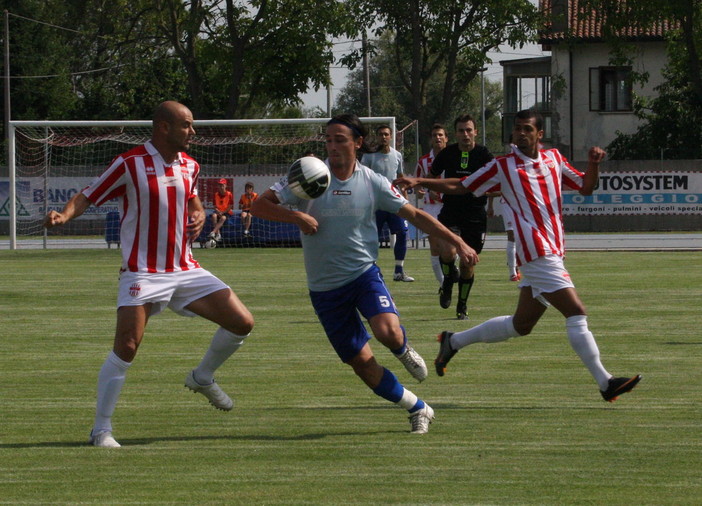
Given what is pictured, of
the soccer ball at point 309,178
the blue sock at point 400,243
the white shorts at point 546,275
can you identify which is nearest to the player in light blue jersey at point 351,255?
the soccer ball at point 309,178

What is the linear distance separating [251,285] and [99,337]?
259 inches

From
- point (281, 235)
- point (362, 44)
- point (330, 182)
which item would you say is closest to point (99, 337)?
point (330, 182)

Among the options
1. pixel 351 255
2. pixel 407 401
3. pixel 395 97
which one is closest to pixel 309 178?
pixel 351 255

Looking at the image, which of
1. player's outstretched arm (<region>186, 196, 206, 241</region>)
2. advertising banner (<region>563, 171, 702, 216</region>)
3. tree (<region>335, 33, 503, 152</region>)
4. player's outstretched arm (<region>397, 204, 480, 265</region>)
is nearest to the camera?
player's outstretched arm (<region>397, 204, 480, 265</region>)

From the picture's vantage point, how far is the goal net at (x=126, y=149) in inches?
1267

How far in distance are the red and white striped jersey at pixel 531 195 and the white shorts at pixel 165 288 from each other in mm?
2176

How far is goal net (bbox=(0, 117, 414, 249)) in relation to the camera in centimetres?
3219

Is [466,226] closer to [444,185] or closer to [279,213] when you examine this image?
[444,185]

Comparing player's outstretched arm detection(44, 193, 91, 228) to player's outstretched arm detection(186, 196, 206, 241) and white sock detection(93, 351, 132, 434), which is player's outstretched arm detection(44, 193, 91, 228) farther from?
white sock detection(93, 351, 132, 434)

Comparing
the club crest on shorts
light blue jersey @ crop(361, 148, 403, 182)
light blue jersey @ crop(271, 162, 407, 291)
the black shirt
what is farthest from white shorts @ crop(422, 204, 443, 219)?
the club crest on shorts

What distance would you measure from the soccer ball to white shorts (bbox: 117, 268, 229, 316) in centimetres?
75

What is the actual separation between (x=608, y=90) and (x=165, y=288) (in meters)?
48.2

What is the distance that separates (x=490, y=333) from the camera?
29.4 ft

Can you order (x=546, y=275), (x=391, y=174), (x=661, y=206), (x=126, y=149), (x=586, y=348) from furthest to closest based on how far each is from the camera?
(x=661, y=206), (x=126, y=149), (x=391, y=174), (x=546, y=275), (x=586, y=348)
